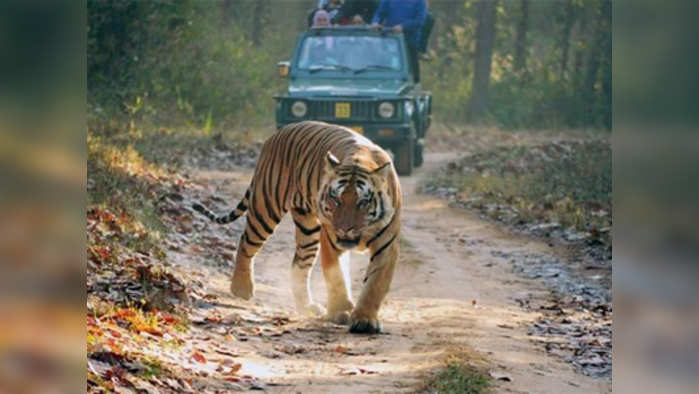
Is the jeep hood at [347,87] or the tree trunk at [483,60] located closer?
the jeep hood at [347,87]

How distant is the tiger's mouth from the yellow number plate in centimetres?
853

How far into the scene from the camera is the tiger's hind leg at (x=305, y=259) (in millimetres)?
7184

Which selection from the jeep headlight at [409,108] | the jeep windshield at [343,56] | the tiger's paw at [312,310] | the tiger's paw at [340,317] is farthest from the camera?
the jeep windshield at [343,56]

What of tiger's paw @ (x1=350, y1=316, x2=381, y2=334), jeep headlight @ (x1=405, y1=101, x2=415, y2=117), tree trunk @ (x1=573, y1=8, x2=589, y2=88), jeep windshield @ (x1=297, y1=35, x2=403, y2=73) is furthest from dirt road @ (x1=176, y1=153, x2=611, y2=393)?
tree trunk @ (x1=573, y1=8, x2=589, y2=88)

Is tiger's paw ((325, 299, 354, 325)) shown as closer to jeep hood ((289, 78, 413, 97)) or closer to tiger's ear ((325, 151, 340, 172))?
tiger's ear ((325, 151, 340, 172))

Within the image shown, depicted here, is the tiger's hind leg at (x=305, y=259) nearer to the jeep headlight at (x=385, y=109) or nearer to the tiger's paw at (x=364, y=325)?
the tiger's paw at (x=364, y=325)

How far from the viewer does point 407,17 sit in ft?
53.6

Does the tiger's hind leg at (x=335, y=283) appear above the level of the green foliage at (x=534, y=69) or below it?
above

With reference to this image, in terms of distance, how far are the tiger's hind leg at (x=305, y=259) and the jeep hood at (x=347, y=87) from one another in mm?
7614

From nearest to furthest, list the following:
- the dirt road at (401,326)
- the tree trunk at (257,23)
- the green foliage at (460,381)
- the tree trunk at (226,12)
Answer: the green foliage at (460,381), the dirt road at (401,326), the tree trunk at (226,12), the tree trunk at (257,23)

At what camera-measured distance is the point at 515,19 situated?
3403 centimetres

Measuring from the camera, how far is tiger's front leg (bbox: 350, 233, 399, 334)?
21.0 ft

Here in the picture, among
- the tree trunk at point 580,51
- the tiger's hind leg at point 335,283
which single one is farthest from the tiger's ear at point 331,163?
the tree trunk at point 580,51

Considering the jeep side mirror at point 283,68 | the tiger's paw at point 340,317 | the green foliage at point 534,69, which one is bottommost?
the green foliage at point 534,69
